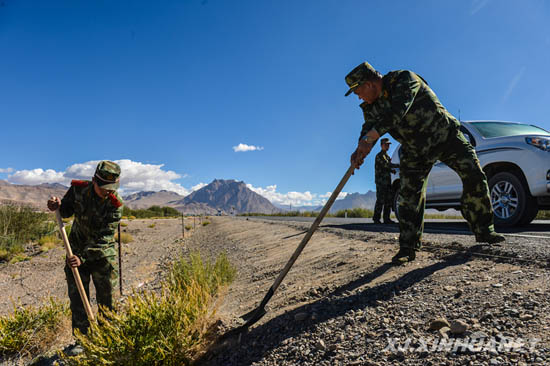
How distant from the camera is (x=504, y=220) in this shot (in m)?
5.74

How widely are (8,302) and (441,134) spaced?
26.4 feet

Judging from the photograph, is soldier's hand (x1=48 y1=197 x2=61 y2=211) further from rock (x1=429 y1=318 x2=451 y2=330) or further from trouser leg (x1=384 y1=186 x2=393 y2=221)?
trouser leg (x1=384 y1=186 x2=393 y2=221)

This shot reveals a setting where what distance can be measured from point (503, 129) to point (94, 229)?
273 inches

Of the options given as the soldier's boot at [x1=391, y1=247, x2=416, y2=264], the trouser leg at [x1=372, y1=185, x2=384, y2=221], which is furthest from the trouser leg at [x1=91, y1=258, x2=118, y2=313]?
the trouser leg at [x1=372, y1=185, x2=384, y2=221]

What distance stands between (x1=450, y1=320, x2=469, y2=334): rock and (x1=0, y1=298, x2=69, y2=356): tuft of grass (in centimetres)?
415

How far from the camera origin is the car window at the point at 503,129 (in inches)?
234

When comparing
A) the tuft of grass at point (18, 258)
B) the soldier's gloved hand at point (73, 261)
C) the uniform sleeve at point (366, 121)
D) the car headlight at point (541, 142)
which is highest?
the car headlight at point (541, 142)

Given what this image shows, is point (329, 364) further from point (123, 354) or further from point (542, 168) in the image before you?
point (542, 168)

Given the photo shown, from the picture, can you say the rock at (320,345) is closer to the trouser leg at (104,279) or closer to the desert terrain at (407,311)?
the desert terrain at (407,311)

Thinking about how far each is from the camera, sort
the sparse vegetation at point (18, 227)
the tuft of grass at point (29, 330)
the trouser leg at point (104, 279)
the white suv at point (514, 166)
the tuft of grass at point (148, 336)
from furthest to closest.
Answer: the sparse vegetation at point (18, 227) < the white suv at point (514, 166) < the tuft of grass at point (29, 330) < the trouser leg at point (104, 279) < the tuft of grass at point (148, 336)

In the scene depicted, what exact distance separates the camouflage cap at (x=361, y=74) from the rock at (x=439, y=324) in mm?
2007

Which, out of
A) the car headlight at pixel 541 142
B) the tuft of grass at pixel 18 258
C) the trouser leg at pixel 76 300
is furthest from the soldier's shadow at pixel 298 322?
the tuft of grass at pixel 18 258

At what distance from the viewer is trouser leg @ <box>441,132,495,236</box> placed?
3.16 meters

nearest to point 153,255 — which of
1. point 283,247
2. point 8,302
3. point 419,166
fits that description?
point 8,302
